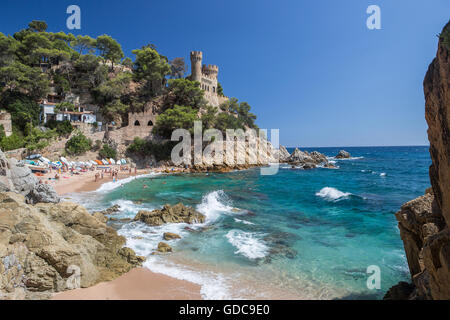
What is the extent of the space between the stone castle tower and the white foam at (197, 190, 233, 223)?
34287 millimetres

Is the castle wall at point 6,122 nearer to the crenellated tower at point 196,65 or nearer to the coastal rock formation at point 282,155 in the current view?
the crenellated tower at point 196,65

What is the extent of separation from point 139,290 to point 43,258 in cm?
255

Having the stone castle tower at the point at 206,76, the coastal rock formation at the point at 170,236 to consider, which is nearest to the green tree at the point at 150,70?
the stone castle tower at the point at 206,76

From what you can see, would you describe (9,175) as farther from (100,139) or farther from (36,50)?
(36,50)

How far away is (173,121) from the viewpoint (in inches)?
1453

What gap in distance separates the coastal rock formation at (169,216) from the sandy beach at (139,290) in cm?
523

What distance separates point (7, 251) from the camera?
16.9 ft

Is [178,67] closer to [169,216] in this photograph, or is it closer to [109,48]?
[109,48]

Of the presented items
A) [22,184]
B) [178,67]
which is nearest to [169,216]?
[22,184]

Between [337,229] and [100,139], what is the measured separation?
3484 centimetres

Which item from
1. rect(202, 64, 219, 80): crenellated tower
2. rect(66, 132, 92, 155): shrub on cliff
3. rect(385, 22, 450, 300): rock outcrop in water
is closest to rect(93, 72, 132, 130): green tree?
rect(66, 132, 92, 155): shrub on cliff

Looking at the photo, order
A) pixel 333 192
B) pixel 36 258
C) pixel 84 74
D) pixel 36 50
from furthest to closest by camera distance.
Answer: pixel 84 74 → pixel 36 50 → pixel 333 192 → pixel 36 258

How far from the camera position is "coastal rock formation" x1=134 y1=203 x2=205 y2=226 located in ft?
39.8
